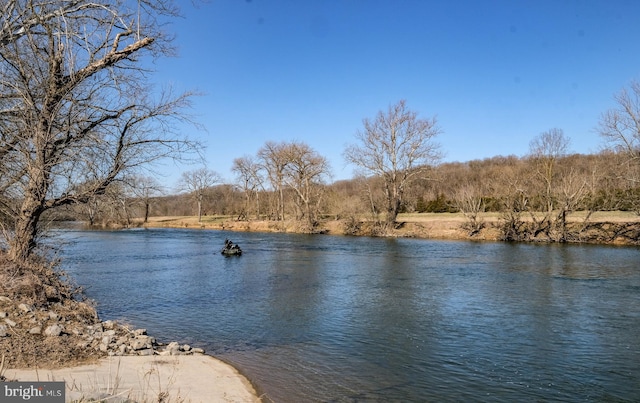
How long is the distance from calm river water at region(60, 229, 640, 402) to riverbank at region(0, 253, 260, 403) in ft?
3.00

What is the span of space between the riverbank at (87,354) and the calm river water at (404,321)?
0.92 meters

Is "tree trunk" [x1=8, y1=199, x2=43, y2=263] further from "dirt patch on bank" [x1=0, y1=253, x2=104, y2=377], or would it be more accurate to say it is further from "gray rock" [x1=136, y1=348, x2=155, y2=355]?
"gray rock" [x1=136, y1=348, x2=155, y2=355]

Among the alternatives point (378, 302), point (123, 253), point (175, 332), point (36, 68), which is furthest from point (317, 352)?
point (123, 253)

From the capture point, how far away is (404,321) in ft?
42.8

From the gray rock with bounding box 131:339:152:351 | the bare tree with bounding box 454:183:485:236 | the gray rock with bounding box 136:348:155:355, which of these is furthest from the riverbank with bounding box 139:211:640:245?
the gray rock with bounding box 136:348:155:355

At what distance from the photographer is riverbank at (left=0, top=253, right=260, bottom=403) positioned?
6.93 metres

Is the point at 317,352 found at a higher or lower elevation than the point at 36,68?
lower

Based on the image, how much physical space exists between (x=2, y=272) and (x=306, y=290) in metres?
10.7

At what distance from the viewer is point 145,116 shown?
10.9 meters

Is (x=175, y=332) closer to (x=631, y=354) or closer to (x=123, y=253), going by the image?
(x=631, y=354)

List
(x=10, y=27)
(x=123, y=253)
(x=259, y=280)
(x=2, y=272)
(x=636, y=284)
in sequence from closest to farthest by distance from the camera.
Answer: (x=10, y=27) < (x=2, y=272) < (x=636, y=284) < (x=259, y=280) < (x=123, y=253)

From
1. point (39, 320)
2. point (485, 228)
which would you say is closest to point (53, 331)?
point (39, 320)

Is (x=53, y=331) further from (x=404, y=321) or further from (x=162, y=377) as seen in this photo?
(x=404, y=321)

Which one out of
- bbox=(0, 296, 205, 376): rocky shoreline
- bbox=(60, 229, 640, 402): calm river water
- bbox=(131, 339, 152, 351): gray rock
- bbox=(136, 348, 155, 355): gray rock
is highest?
bbox=(0, 296, 205, 376): rocky shoreline
